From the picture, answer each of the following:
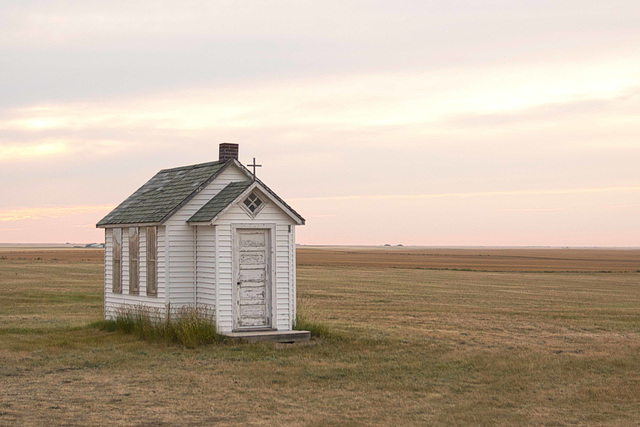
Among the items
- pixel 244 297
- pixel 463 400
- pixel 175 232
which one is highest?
pixel 175 232

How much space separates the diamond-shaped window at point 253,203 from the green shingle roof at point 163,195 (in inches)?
56.9

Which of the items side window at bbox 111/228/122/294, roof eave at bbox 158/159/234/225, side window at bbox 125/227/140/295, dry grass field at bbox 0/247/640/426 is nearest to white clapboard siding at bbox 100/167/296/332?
roof eave at bbox 158/159/234/225

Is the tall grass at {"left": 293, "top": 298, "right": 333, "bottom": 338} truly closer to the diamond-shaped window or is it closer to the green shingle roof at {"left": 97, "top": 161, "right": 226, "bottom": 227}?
the diamond-shaped window

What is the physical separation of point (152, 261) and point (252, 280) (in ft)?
8.82

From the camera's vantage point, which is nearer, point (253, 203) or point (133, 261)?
point (253, 203)

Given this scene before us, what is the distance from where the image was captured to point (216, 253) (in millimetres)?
18922

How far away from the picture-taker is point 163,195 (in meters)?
21.5

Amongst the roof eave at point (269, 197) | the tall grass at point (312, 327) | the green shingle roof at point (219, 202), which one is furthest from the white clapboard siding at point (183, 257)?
the tall grass at point (312, 327)

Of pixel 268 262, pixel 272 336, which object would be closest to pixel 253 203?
pixel 268 262

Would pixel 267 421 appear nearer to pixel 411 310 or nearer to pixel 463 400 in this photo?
pixel 463 400

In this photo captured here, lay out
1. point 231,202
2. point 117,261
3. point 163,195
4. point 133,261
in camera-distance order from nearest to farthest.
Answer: point 231,202 < point 133,261 < point 163,195 < point 117,261

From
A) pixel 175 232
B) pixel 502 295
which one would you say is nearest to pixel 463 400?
pixel 175 232

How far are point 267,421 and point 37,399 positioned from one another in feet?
13.0

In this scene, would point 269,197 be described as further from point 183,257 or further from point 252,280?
point 183,257
